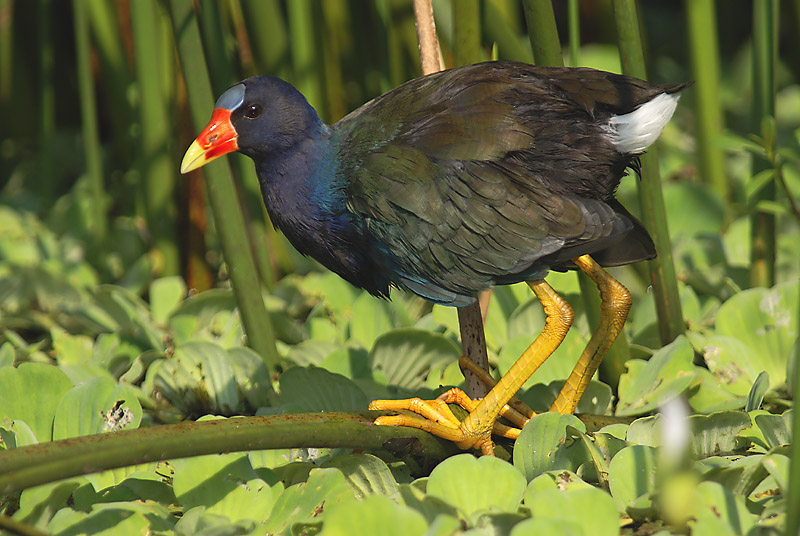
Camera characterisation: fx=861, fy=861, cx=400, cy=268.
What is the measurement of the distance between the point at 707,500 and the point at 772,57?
3.34 feet

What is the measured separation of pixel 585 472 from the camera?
1.39 metres

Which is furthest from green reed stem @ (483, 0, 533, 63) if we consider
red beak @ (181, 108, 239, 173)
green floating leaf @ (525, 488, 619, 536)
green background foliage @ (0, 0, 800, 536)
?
green floating leaf @ (525, 488, 619, 536)

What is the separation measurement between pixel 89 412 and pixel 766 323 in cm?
131

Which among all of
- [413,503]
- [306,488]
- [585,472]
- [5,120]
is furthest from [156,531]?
[5,120]

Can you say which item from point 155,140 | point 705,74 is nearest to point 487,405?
point 155,140

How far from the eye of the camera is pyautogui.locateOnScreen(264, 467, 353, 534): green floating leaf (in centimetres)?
125

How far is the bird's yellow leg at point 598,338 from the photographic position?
1.51 metres

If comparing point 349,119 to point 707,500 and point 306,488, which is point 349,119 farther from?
point 707,500

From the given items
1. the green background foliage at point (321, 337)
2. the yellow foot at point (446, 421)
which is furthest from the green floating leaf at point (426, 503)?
the yellow foot at point (446, 421)

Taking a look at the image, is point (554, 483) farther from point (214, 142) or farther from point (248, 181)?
point (248, 181)

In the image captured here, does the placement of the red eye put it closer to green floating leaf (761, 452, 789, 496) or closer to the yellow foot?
the yellow foot

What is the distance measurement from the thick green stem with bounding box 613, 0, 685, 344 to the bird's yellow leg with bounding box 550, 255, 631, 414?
16 cm

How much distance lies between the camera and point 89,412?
145 cm

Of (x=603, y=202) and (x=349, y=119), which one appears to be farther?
(x=349, y=119)
